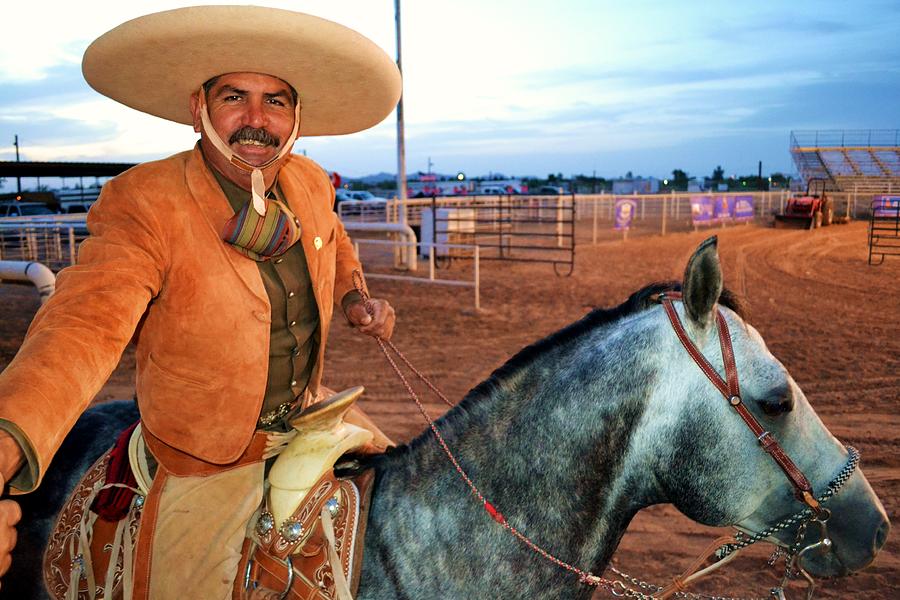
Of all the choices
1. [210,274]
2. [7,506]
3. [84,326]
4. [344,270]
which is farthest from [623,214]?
[7,506]

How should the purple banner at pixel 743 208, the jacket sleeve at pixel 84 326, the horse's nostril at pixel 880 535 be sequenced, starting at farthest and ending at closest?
the purple banner at pixel 743 208
the horse's nostril at pixel 880 535
the jacket sleeve at pixel 84 326

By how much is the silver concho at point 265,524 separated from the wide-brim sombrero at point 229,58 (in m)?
1.23

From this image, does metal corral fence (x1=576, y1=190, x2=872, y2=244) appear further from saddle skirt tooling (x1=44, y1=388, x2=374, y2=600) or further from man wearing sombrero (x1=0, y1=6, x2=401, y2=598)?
saddle skirt tooling (x1=44, y1=388, x2=374, y2=600)

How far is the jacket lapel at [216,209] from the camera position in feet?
5.54

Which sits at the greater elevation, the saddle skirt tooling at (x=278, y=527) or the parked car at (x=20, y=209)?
the parked car at (x=20, y=209)

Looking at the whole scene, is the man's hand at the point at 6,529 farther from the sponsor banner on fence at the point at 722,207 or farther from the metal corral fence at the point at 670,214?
the sponsor banner on fence at the point at 722,207

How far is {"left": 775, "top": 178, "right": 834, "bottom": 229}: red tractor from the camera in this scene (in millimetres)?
25250

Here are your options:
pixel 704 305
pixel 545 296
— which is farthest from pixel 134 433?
pixel 545 296

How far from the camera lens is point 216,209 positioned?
1.75m

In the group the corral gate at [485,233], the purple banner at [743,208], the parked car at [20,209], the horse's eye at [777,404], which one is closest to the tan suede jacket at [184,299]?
the horse's eye at [777,404]

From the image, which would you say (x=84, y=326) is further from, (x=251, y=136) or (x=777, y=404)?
(x=777, y=404)

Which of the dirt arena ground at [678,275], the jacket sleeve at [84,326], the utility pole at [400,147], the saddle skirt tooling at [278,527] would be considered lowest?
the dirt arena ground at [678,275]

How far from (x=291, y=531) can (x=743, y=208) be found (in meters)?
29.1

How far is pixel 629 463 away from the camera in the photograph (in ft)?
5.42
